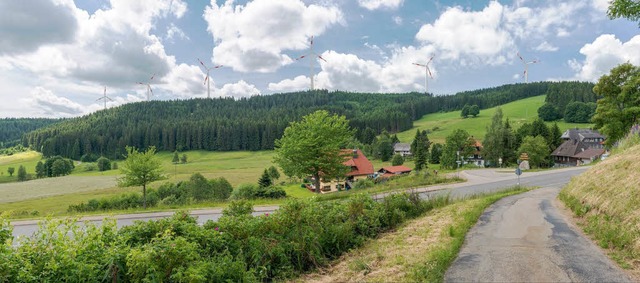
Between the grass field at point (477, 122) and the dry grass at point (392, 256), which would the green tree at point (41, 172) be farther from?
the dry grass at point (392, 256)

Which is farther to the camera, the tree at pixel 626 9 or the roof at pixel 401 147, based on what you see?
the roof at pixel 401 147

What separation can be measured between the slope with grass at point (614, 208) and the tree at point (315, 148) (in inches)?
923

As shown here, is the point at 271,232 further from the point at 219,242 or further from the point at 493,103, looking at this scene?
the point at 493,103

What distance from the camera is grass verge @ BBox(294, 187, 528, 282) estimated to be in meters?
7.20

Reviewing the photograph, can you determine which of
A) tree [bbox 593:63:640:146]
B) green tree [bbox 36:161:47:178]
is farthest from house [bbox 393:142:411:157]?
green tree [bbox 36:161:47:178]

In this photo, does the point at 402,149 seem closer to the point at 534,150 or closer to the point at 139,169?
the point at 534,150

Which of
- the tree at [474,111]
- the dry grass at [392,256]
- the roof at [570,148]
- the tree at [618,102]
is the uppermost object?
the tree at [474,111]

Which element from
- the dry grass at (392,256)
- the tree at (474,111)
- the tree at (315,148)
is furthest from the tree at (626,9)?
the tree at (474,111)

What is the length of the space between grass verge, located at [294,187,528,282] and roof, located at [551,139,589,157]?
85.9 meters

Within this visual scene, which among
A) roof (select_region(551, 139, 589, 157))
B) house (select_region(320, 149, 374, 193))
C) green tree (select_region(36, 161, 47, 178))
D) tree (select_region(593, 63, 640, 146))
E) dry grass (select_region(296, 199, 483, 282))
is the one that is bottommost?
green tree (select_region(36, 161, 47, 178))

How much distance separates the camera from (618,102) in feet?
123

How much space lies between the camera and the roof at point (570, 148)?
79.3m

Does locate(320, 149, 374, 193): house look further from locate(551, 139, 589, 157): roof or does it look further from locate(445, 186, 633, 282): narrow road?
locate(551, 139, 589, 157): roof

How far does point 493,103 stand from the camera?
199m
